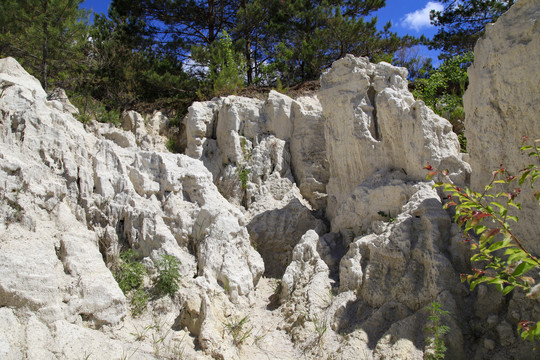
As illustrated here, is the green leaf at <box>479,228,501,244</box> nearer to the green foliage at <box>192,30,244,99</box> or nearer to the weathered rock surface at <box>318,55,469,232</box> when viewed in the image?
the weathered rock surface at <box>318,55,469,232</box>

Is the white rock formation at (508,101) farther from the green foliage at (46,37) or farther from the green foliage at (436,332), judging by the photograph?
the green foliage at (46,37)

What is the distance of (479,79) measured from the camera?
806cm

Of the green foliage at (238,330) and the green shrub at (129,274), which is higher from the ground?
the green shrub at (129,274)

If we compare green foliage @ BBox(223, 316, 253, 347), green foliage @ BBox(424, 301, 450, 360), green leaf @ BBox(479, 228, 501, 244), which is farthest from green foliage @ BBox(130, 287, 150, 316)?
Result: green leaf @ BBox(479, 228, 501, 244)

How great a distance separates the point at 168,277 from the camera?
Result: 781 centimetres

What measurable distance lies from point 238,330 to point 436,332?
3.11m

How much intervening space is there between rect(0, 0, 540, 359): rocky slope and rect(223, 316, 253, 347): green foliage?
0.12ft

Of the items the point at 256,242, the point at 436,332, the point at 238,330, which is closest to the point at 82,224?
the point at 238,330

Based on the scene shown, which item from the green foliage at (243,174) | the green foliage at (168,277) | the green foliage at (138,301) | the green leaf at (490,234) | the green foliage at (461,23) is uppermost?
the green foliage at (461,23)

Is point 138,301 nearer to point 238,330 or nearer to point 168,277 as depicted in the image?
point 168,277

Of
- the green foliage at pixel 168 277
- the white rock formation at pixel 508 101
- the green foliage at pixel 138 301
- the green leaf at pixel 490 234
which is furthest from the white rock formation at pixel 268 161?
the green leaf at pixel 490 234

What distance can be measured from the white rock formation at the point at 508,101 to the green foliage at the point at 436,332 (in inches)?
69.8

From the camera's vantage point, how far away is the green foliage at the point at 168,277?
7.81m

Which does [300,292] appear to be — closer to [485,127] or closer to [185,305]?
[185,305]
